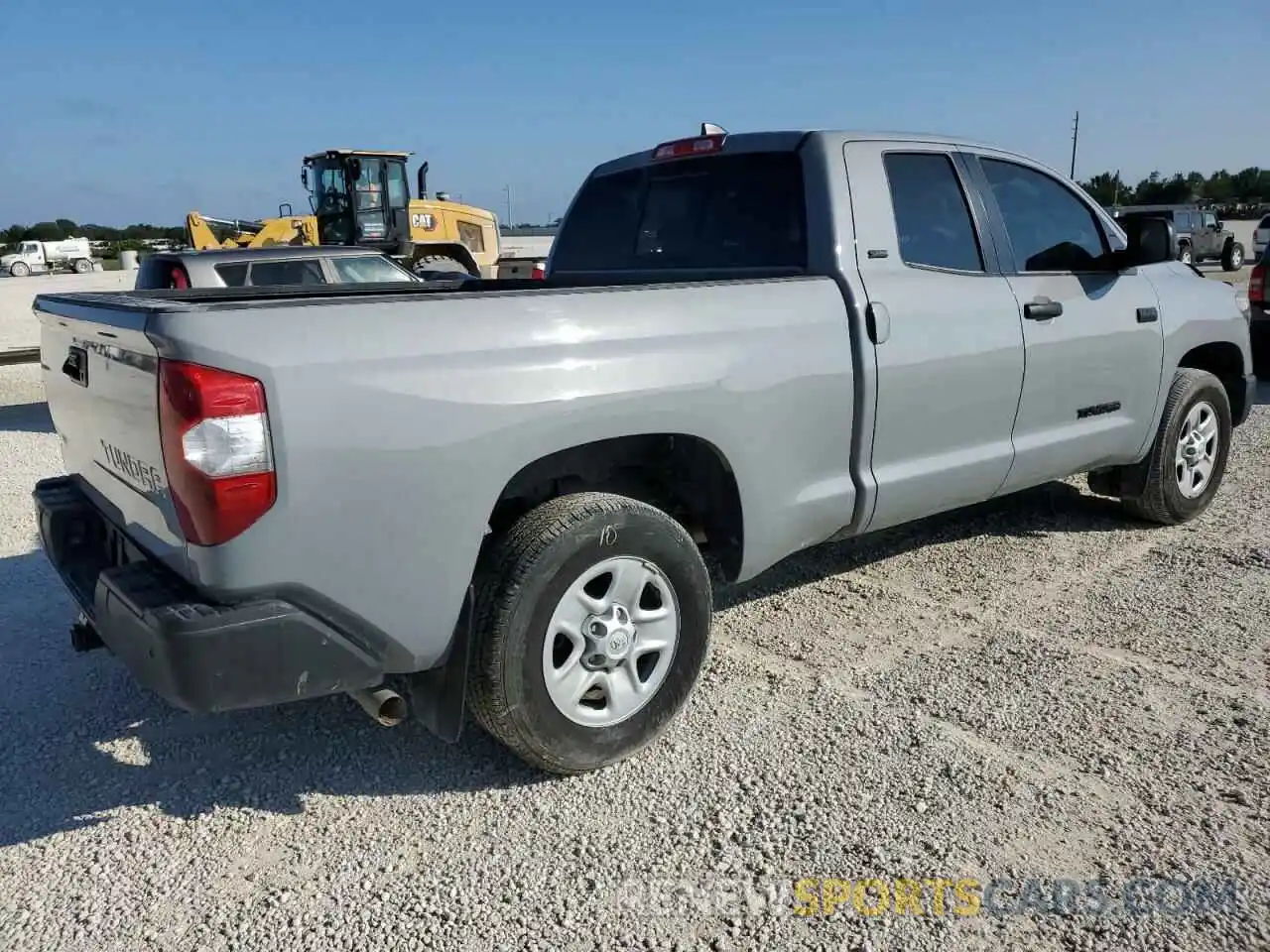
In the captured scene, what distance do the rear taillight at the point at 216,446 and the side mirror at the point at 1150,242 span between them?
401 centimetres

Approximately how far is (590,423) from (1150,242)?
10.3 feet

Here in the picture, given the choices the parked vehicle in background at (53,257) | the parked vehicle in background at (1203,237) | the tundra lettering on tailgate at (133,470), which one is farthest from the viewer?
the parked vehicle in background at (53,257)

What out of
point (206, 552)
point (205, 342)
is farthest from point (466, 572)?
point (205, 342)

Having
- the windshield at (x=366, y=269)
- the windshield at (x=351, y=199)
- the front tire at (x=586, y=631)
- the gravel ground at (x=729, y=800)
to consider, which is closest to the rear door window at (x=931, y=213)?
the gravel ground at (x=729, y=800)

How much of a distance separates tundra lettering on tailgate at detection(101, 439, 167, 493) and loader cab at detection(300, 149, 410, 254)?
52.3 ft

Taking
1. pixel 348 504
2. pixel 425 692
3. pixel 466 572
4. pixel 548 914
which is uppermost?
pixel 348 504

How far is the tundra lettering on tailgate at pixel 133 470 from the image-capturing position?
2591mm

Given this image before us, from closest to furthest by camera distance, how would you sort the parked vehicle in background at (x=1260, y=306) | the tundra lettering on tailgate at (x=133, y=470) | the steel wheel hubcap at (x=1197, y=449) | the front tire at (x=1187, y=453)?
the tundra lettering on tailgate at (x=133, y=470) → the front tire at (x=1187, y=453) → the steel wheel hubcap at (x=1197, y=449) → the parked vehicle in background at (x=1260, y=306)

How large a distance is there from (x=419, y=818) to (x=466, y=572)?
2.52 feet

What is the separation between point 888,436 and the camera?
3799 mm

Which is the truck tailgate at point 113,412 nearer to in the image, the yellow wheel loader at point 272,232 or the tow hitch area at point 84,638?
the tow hitch area at point 84,638

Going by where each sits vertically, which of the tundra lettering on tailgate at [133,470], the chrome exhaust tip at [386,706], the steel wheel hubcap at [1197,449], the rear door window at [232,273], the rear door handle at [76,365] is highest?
the rear door window at [232,273]

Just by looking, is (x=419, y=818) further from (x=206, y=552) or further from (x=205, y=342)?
(x=205, y=342)

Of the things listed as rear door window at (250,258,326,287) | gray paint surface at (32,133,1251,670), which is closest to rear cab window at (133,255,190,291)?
rear door window at (250,258,326,287)
